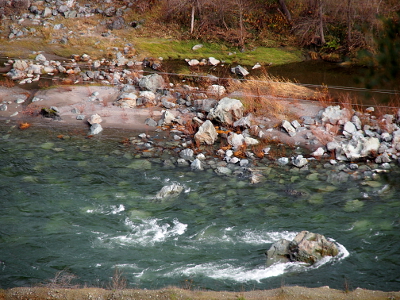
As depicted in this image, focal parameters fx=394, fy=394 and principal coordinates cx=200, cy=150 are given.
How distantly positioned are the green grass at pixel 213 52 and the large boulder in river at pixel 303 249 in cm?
1418

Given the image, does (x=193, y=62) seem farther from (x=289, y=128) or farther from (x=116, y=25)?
(x=289, y=128)

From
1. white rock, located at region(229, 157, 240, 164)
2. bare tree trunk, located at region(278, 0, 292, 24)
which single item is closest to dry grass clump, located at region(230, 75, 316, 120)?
white rock, located at region(229, 157, 240, 164)

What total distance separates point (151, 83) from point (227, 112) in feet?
13.2

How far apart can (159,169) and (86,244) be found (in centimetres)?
343

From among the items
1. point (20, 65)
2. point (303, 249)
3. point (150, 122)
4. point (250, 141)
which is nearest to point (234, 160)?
point (250, 141)

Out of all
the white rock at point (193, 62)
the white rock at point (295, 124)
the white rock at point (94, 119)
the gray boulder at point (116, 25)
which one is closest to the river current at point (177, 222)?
the white rock at point (94, 119)

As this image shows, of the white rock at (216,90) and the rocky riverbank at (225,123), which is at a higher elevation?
the white rock at (216,90)

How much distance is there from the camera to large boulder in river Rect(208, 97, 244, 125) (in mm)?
13039

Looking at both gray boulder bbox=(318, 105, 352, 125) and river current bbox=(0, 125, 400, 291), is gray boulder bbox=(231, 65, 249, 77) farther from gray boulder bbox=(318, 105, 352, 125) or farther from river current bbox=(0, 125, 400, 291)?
river current bbox=(0, 125, 400, 291)

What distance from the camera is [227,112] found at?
42.9ft

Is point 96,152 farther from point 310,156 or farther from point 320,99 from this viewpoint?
point 320,99

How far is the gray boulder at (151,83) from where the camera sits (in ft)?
50.9

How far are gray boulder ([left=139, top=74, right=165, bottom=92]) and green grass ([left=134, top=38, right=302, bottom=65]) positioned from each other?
5.47 m

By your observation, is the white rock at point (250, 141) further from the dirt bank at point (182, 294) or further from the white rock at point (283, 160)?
the dirt bank at point (182, 294)
